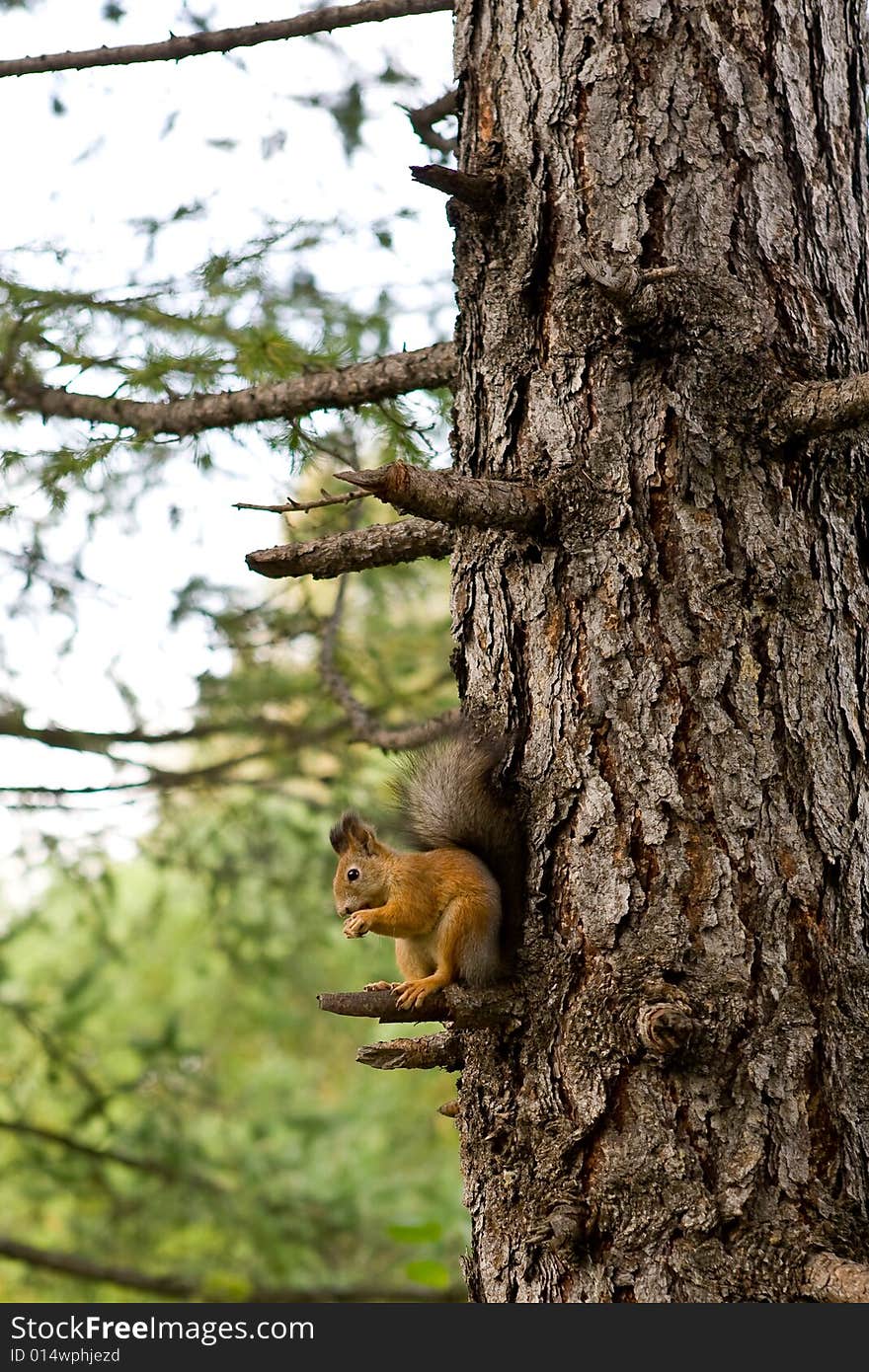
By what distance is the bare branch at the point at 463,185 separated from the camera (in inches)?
73.7

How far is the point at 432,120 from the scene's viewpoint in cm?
254

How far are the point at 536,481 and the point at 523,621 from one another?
0.69 feet

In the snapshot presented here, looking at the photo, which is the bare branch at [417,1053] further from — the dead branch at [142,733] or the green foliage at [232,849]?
the dead branch at [142,733]

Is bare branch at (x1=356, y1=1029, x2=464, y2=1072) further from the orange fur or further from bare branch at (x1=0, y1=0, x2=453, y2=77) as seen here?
bare branch at (x1=0, y1=0, x2=453, y2=77)

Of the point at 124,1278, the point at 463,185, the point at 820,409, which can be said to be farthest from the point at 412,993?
the point at 124,1278

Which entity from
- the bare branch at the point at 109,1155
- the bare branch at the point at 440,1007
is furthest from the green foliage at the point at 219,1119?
the bare branch at the point at 440,1007

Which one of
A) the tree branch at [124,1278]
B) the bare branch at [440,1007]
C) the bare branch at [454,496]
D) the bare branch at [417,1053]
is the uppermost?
the bare branch at [454,496]

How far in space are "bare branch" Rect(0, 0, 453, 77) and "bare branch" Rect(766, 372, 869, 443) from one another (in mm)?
1106

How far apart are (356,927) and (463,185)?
1.15m

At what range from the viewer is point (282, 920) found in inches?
306

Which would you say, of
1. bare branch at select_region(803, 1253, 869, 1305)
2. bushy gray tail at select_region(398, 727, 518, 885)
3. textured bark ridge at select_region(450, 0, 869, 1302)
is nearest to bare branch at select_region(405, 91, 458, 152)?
textured bark ridge at select_region(450, 0, 869, 1302)

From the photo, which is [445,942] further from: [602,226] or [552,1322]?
[602,226]

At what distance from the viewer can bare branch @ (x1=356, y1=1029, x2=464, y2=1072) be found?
1.75 meters

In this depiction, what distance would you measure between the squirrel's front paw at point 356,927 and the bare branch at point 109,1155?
12.1ft
